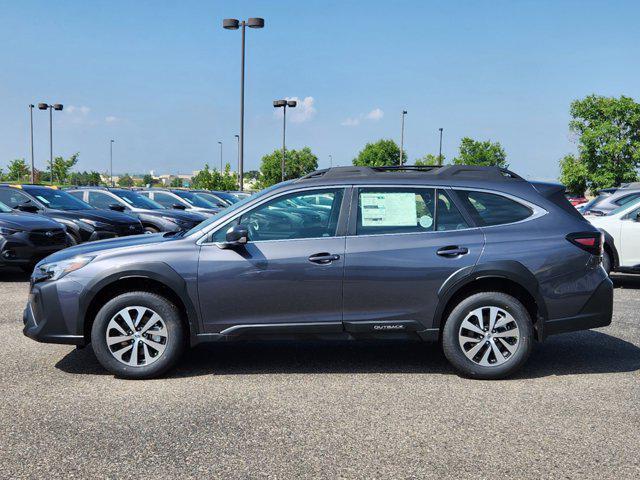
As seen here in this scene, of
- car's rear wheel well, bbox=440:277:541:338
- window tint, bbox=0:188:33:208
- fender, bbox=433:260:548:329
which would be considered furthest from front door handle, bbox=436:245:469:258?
window tint, bbox=0:188:33:208

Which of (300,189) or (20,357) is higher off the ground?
(300,189)

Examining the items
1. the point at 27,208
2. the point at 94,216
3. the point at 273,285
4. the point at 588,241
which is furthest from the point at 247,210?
the point at 94,216

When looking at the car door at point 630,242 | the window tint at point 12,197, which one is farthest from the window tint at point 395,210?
the window tint at point 12,197

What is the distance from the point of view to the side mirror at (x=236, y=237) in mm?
5004

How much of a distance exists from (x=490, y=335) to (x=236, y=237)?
7.10 feet

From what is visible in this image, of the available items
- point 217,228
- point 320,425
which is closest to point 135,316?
point 217,228

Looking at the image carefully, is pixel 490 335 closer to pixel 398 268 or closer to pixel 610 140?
pixel 398 268

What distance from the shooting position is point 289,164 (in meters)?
144

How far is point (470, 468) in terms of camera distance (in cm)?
349

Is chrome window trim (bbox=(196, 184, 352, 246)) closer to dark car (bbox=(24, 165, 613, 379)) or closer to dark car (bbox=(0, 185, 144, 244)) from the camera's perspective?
dark car (bbox=(24, 165, 613, 379))

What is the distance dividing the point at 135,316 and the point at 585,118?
213 ft

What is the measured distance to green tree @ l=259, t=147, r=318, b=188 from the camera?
140m

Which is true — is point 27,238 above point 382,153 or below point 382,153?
below

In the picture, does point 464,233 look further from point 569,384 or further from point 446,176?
point 569,384
